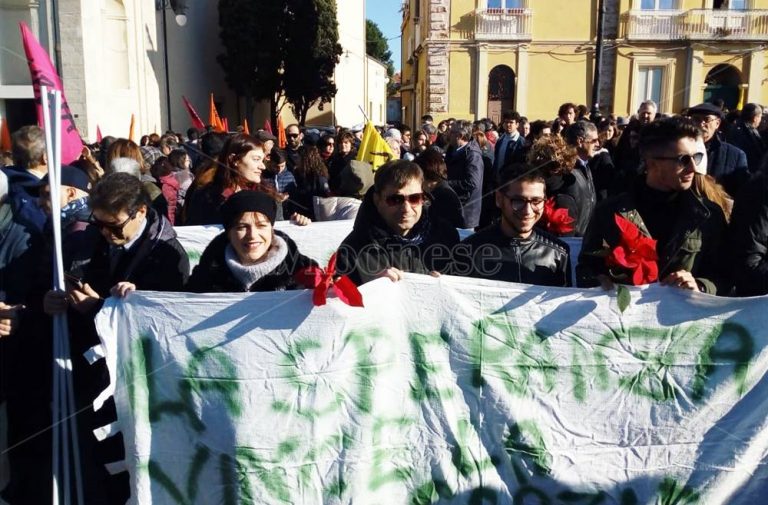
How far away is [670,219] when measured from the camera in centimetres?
309

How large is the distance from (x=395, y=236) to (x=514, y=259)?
564 mm

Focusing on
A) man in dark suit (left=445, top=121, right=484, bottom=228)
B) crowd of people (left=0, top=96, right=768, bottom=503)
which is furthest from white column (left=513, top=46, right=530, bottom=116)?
crowd of people (left=0, top=96, right=768, bottom=503)

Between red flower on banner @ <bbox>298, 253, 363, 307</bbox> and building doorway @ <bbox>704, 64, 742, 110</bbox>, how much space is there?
29.4 meters

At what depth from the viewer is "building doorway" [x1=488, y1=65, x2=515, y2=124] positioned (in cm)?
2827

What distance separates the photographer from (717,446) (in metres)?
2.94

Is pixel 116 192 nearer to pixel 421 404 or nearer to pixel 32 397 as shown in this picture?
pixel 32 397

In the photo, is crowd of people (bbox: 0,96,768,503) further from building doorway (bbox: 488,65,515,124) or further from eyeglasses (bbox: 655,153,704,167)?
building doorway (bbox: 488,65,515,124)

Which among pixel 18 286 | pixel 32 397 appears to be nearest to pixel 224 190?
pixel 18 286

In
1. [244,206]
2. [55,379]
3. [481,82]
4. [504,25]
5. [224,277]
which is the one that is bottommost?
[55,379]

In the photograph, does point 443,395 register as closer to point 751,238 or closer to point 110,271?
point 751,238

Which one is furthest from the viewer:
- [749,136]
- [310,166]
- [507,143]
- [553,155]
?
[507,143]

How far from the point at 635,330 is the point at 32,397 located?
2852 millimetres

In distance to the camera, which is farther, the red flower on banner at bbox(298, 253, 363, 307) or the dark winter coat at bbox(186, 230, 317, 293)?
the dark winter coat at bbox(186, 230, 317, 293)

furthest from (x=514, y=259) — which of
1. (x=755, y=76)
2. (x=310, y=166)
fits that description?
(x=755, y=76)
